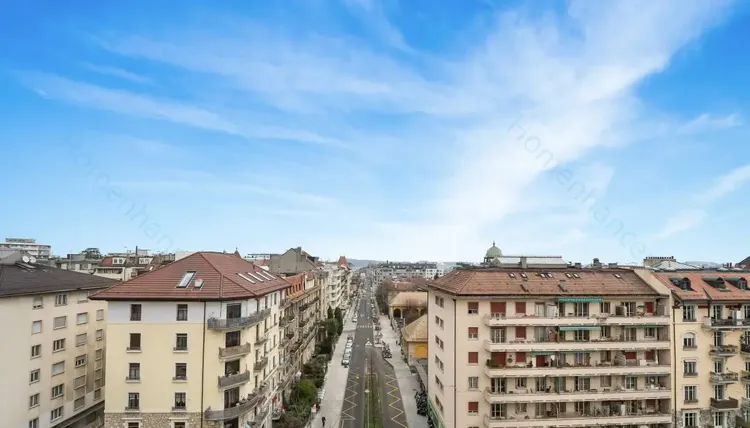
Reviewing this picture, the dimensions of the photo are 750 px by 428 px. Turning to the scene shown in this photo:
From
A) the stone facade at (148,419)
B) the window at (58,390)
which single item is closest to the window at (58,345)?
the window at (58,390)

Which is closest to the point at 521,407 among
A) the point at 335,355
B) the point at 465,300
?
the point at 465,300

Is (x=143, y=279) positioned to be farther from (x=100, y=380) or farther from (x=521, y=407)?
(x=521, y=407)

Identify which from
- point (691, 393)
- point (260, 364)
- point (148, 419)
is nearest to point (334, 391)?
point (260, 364)

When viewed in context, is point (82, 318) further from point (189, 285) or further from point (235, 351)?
point (235, 351)


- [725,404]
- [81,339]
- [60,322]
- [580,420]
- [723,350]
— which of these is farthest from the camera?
[81,339]

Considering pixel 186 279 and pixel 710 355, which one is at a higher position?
pixel 186 279

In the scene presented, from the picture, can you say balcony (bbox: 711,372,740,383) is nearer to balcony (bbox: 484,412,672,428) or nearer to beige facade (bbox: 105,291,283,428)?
balcony (bbox: 484,412,672,428)
